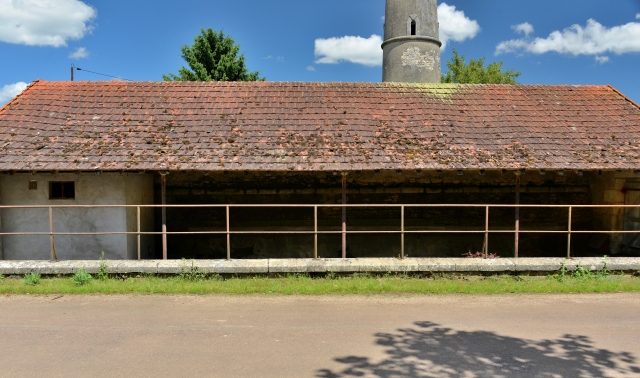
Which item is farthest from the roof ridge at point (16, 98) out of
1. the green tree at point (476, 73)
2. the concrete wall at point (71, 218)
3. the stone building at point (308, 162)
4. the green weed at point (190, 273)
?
the green tree at point (476, 73)

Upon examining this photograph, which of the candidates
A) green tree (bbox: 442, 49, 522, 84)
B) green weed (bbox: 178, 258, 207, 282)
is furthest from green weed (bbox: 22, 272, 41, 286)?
green tree (bbox: 442, 49, 522, 84)

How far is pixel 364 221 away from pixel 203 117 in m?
5.14

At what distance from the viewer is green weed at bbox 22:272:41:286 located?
26.7 ft

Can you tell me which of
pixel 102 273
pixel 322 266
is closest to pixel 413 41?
pixel 322 266

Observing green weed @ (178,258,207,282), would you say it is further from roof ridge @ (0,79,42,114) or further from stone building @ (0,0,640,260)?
roof ridge @ (0,79,42,114)

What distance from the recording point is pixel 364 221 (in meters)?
12.2

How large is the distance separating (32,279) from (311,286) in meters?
5.23

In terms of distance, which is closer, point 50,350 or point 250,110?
point 50,350

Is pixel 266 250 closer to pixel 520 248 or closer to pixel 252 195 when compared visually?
pixel 252 195

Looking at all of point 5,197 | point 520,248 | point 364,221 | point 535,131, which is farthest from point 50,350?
point 520,248

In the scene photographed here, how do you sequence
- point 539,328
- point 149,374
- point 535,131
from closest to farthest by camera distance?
point 149,374
point 539,328
point 535,131

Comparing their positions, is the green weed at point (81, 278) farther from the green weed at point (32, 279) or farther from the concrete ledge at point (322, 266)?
the green weed at point (32, 279)

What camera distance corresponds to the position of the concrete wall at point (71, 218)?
32.0ft

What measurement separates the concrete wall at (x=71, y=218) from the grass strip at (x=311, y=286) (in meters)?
1.73
